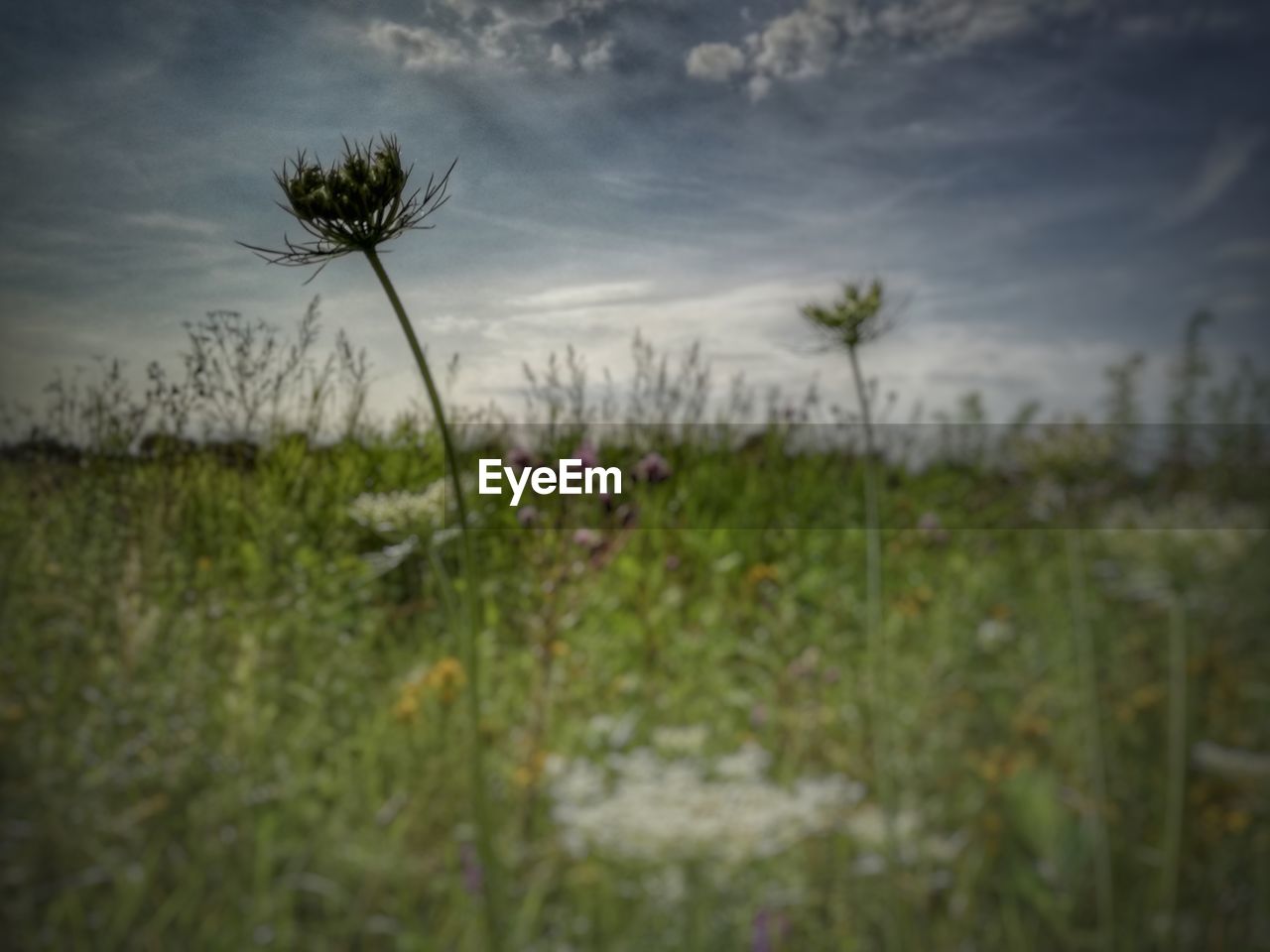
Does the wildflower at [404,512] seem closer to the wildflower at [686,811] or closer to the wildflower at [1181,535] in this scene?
the wildflower at [686,811]

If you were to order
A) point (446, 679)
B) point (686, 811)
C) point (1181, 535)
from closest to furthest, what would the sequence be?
1. point (686, 811)
2. point (1181, 535)
3. point (446, 679)

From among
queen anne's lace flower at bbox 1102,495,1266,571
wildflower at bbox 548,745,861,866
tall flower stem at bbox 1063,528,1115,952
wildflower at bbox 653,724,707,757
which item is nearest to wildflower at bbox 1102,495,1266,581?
queen anne's lace flower at bbox 1102,495,1266,571

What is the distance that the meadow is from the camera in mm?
1884

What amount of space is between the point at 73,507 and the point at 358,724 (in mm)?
1259

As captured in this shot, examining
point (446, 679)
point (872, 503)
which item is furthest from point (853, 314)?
point (446, 679)

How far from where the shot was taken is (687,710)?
219 centimetres

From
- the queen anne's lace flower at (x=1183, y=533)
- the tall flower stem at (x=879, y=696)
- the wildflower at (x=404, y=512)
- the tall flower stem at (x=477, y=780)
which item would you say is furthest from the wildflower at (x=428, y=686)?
the queen anne's lace flower at (x=1183, y=533)

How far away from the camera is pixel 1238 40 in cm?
228

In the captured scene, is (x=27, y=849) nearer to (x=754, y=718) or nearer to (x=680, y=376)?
(x=754, y=718)

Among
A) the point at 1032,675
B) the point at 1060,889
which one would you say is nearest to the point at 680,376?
the point at 1032,675

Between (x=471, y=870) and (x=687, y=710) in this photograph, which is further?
(x=687, y=710)

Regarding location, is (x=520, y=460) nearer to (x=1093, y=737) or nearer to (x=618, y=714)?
(x=618, y=714)

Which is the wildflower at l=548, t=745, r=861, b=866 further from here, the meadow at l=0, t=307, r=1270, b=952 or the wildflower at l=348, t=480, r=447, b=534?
the wildflower at l=348, t=480, r=447, b=534

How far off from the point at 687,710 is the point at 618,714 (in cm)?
15
